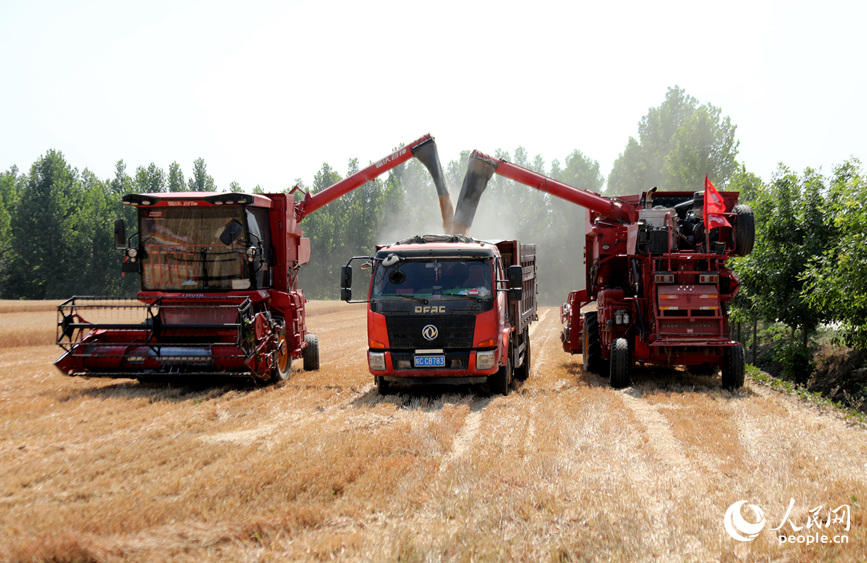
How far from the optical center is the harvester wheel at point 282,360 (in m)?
12.2

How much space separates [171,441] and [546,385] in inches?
273

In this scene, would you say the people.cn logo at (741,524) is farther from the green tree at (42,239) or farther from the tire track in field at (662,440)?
the green tree at (42,239)

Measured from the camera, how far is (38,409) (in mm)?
9320

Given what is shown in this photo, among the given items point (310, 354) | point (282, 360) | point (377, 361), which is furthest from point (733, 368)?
point (310, 354)

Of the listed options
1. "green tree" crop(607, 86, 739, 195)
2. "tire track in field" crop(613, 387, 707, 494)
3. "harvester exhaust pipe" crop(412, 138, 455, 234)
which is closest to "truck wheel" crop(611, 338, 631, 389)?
"tire track in field" crop(613, 387, 707, 494)

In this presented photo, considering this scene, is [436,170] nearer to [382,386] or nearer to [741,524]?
[382,386]

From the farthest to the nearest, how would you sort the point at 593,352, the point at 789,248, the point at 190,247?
the point at 789,248 → the point at 593,352 → the point at 190,247

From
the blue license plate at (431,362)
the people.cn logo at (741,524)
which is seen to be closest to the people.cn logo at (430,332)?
the blue license plate at (431,362)

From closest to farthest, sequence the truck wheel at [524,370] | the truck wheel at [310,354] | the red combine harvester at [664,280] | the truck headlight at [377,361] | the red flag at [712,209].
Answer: the truck headlight at [377,361], the red combine harvester at [664,280], the red flag at [712,209], the truck wheel at [524,370], the truck wheel at [310,354]

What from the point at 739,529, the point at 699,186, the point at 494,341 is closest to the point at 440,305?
the point at 494,341

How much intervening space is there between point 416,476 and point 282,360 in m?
7.08

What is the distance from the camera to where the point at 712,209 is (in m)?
12.3

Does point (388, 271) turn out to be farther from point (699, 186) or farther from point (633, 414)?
point (699, 186)

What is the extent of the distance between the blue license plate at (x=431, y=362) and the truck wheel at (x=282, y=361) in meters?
3.18
